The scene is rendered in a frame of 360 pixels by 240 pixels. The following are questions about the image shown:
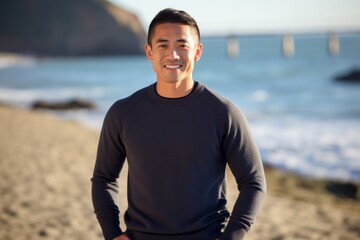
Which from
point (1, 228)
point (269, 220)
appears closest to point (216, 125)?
point (1, 228)

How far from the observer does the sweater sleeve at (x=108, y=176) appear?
6.70 ft

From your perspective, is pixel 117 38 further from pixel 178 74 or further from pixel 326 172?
pixel 178 74

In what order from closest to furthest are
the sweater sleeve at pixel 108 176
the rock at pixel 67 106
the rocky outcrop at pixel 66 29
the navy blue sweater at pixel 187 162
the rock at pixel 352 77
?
the navy blue sweater at pixel 187 162, the sweater sleeve at pixel 108 176, the rock at pixel 67 106, the rock at pixel 352 77, the rocky outcrop at pixel 66 29

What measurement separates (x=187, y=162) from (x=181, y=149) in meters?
0.05

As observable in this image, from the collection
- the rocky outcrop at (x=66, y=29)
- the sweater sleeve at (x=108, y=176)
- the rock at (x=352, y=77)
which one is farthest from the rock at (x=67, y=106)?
the rocky outcrop at (x=66, y=29)

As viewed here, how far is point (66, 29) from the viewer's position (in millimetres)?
104500

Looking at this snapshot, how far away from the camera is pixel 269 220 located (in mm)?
6359

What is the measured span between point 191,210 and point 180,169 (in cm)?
16

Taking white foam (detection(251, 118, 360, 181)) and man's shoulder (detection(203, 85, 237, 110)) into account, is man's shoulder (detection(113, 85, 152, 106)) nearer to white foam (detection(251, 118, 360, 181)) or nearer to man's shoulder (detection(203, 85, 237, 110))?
man's shoulder (detection(203, 85, 237, 110))

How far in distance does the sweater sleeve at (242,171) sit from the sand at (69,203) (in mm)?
3454

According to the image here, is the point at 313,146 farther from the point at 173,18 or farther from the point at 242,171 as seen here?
the point at 173,18

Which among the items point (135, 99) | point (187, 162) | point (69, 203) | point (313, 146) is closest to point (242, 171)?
point (187, 162)

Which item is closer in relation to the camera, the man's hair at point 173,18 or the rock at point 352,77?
the man's hair at point 173,18

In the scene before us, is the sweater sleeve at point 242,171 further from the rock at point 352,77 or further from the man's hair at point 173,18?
the rock at point 352,77
